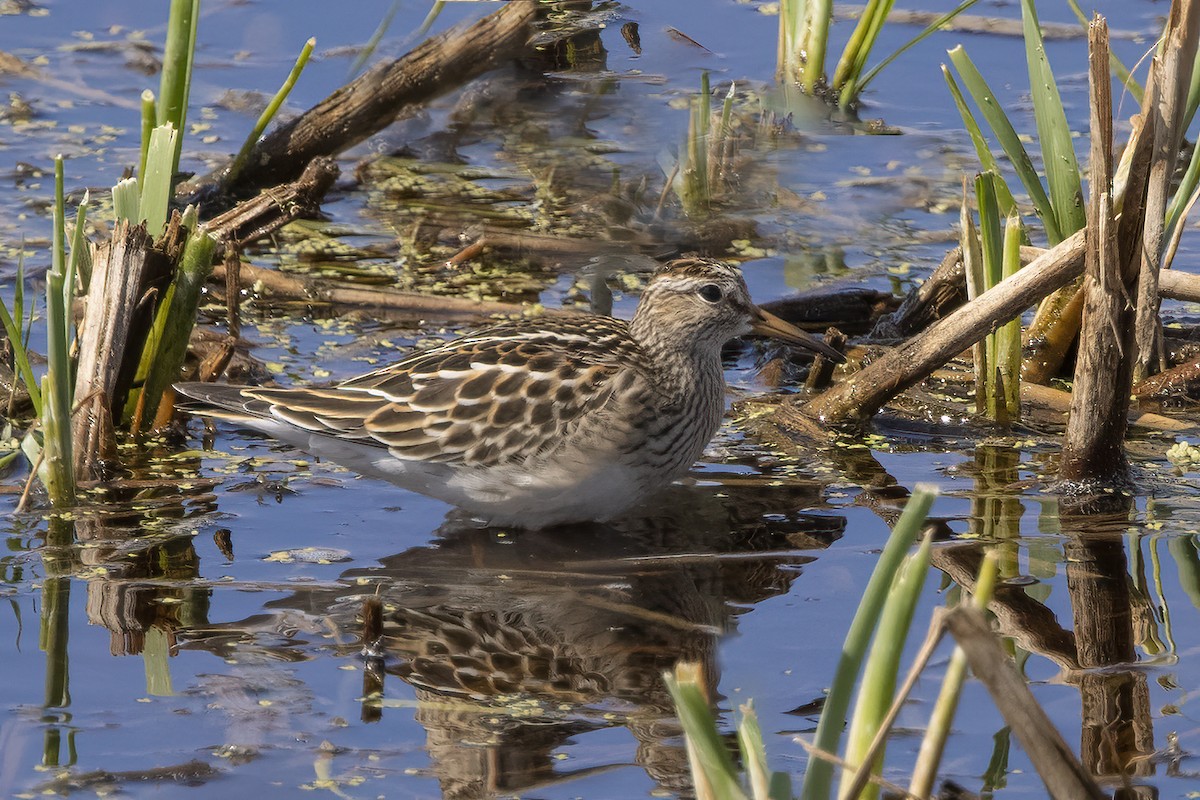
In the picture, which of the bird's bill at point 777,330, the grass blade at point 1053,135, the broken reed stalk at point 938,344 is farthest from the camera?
the bird's bill at point 777,330

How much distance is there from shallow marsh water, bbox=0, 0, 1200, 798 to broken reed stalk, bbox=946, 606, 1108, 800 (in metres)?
1.04

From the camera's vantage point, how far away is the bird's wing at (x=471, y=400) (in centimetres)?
678

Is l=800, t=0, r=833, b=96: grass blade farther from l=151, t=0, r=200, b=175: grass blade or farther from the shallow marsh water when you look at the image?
l=151, t=0, r=200, b=175: grass blade

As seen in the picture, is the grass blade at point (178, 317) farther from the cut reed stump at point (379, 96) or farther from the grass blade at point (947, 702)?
the grass blade at point (947, 702)

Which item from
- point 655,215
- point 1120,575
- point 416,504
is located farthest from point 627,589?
point 655,215

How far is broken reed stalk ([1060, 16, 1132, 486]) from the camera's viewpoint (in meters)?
5.88

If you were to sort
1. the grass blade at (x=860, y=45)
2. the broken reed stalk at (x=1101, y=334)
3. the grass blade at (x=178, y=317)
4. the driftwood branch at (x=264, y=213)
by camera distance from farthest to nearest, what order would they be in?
the grass blade at (x=860, y=45)
the driftwood branch at (x=264, y=213)
the grass blade at (x=178, y=317)
the broken reed stalk at (x=1101, y=334)

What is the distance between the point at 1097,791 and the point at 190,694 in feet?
9.91

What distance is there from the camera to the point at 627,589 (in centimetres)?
619

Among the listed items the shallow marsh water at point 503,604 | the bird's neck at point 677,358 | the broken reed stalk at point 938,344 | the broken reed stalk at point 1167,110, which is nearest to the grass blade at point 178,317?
the shallow marsh water at point 503,604

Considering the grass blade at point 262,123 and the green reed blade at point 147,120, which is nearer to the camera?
the green reed blade at point 147,120

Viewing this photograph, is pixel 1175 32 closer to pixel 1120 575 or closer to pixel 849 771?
pixel 1120 575

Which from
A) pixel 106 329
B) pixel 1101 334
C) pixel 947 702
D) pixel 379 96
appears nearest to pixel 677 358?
pixel 1101 334

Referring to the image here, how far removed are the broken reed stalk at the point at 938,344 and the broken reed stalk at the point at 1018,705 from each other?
131 inches
